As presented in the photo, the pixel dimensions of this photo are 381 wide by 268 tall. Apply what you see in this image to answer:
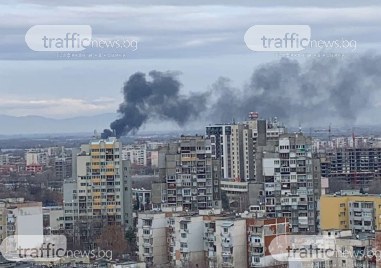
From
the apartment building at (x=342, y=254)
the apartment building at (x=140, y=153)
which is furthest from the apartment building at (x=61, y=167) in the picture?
the apartment building at (x=342, y=254)

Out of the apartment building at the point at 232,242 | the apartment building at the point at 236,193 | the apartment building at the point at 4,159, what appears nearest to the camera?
the apartment building at the point at 232,242

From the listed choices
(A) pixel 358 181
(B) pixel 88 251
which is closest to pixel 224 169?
(A) pixel 358 181

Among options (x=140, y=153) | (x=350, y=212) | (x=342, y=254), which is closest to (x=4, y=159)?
(x=140, y=153)

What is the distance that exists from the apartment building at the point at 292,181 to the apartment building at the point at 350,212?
0.86m

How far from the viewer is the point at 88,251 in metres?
7.11

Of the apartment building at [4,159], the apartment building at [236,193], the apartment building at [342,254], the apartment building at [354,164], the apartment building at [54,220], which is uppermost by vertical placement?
the apartment building at [4,159]

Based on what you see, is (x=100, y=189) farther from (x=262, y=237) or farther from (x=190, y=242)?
(x=262, y=237)

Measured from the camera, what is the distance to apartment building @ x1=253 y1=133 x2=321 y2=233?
807cm

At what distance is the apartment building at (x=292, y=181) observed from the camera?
26.5 feet

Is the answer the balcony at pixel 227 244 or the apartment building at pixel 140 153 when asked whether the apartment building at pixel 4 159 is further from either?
the balcony at pixel 227 244

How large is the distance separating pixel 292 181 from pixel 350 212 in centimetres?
126

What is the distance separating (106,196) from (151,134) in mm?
7139

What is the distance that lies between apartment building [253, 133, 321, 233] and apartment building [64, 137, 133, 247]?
128 centimetres

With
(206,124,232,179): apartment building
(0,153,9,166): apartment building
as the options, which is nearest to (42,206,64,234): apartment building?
(206,124,232,179): apartment building
